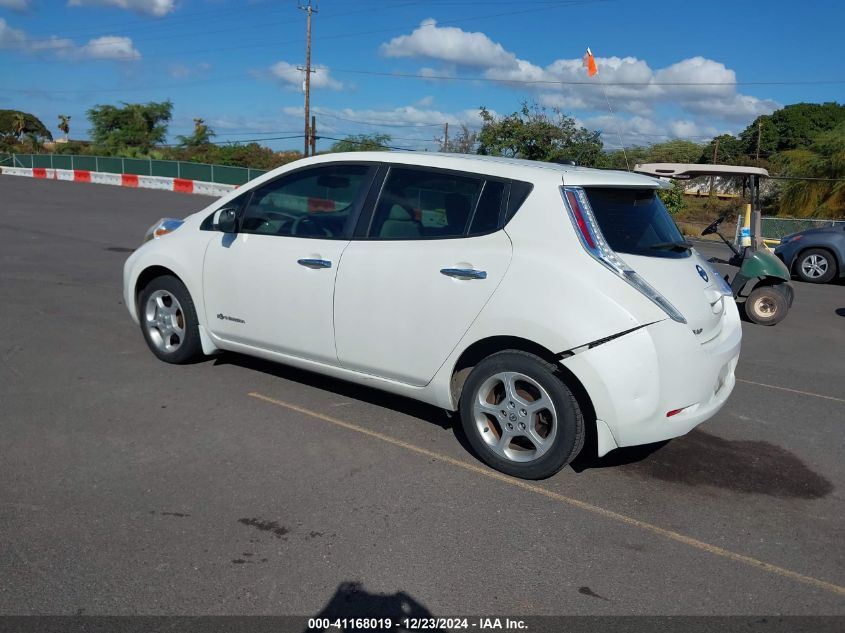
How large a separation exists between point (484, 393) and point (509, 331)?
441 millimetres

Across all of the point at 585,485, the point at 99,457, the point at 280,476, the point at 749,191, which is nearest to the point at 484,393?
the point at 585,485

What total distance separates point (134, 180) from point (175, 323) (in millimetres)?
36720

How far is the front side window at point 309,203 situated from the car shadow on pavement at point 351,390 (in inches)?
46.6

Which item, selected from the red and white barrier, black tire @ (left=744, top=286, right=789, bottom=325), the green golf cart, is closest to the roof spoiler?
the green golf cart

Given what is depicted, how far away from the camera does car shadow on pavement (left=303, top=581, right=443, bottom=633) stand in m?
3.13

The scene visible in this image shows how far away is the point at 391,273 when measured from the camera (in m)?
4.83

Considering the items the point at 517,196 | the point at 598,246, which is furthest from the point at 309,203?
the point at 598,246

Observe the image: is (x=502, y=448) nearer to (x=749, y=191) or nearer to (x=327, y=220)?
(x=327, y=220)

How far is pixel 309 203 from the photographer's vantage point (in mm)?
5480

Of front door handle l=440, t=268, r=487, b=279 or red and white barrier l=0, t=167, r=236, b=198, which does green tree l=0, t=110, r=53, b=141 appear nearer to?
red and white barrier l=0, t=167, r=236, b=198

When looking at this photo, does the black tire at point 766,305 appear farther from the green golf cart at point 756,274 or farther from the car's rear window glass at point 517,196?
the car's rear window glass at point 517,196

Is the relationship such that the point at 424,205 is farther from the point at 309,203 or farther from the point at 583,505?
the point at 583,505

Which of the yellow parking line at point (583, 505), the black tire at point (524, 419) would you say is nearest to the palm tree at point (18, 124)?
the yellow parking line at point (583, 505)

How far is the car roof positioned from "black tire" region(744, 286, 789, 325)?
5.92 m
